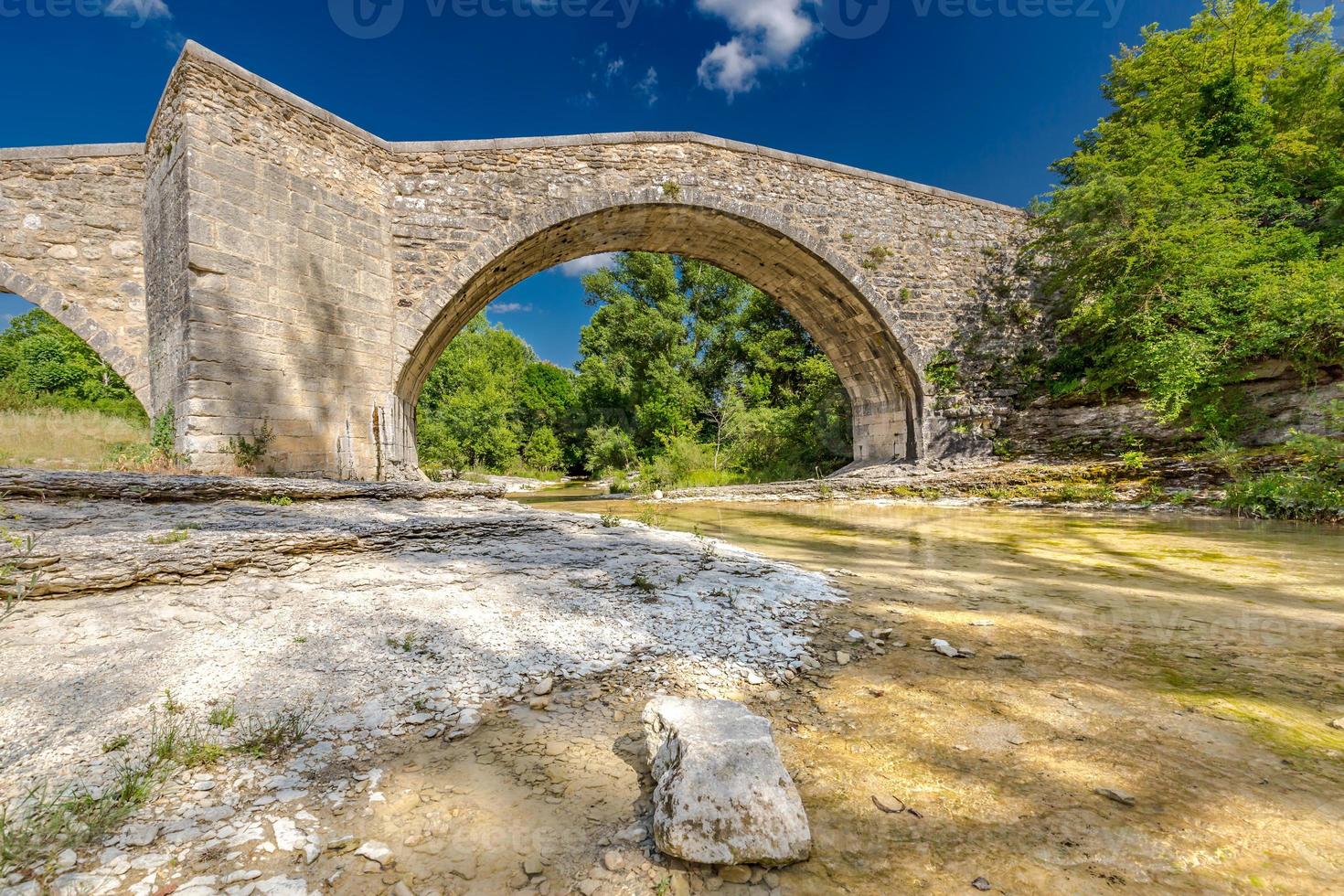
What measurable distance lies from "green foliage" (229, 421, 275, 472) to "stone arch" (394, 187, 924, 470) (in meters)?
2.19

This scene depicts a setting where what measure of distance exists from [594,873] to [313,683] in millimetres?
1500

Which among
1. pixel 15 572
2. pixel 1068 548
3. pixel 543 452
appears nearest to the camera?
pixel 15 572

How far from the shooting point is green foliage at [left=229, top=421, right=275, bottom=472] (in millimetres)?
6163

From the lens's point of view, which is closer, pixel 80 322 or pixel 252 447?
pixel 252 447

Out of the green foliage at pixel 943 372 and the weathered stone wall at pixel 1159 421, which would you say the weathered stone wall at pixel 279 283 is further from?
the weathered stone wall at pixel 1159 421

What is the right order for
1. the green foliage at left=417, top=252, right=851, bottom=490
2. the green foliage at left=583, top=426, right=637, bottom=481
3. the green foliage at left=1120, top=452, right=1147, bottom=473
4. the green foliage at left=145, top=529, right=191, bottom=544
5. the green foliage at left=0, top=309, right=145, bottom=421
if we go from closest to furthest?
the green foliage at left=145, top=529, right=191, bottom=544 → the green foliage at left=1120, top=452, right=1147, bottom=473 → the green foliage at left=417, top=252, right=851, bottom=490 → the green foliage at left=0, top=309, right=145, bottom=421 → the green foliage at left=583, top=426, right=637, bottom=481

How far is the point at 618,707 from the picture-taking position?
207cm

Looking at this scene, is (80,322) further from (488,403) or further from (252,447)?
(488,403)

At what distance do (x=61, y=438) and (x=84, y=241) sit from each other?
3135 millimetres

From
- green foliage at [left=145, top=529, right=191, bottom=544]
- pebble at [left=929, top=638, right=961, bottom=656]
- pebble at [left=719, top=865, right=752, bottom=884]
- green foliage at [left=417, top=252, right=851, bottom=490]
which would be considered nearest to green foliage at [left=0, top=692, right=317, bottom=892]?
pebble at [left=719, top=865, right=752, bottom=884]

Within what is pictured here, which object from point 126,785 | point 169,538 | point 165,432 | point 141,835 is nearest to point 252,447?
point 165,432

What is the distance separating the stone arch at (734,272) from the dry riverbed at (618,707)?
5977 mm

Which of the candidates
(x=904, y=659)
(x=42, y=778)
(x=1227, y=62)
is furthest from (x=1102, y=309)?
(x=42, y=778)

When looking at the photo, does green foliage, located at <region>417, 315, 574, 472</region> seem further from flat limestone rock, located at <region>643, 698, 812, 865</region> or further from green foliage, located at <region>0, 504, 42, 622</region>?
flat limestone rock, located at <region>643, 698, 812, 865</region>
